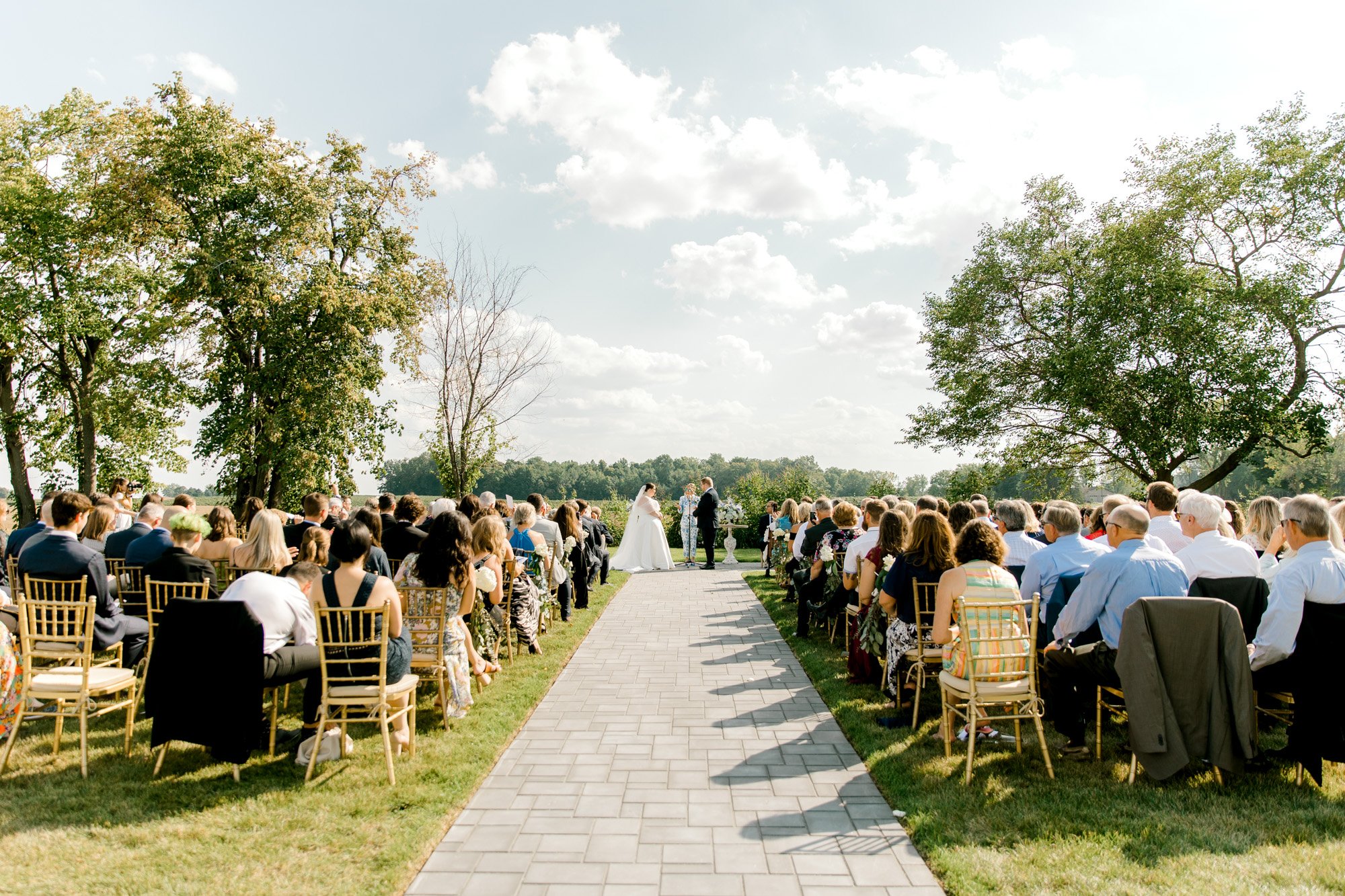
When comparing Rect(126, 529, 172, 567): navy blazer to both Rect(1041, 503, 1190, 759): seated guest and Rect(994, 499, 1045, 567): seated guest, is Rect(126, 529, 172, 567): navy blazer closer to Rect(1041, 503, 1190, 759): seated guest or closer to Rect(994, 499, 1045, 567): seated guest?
Rect(1041, 503, 1190, 759): seated guest

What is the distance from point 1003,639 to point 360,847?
4015 mm

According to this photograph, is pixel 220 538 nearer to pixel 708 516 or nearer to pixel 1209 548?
pixel 1209 548

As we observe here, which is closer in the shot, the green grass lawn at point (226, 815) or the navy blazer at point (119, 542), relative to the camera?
the green grass lawn at point (226, 815)

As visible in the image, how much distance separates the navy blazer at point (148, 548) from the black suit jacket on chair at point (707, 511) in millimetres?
12269

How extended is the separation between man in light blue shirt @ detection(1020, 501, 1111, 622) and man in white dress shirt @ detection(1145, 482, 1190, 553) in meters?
1.07

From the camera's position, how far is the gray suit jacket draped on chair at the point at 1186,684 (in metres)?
4.60

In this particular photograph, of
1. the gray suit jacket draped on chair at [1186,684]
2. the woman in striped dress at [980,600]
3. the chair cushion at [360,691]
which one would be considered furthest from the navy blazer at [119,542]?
the gray suit jacket draped on chair at [1186,684]

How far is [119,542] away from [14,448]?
1997cm

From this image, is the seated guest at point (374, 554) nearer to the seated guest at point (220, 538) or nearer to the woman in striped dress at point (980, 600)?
the seated guest at point (220, 538)

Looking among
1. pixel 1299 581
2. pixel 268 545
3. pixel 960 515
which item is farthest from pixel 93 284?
pixel 1299 581

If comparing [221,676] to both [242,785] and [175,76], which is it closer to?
[242,785]

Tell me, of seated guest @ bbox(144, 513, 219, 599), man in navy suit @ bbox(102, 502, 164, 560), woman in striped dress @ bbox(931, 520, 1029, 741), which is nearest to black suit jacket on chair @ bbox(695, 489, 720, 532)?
man in navy suit @ bbox(102, 502, 164, 560)

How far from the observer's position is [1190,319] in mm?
20297

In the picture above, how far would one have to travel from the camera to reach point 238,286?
62.6 feet
